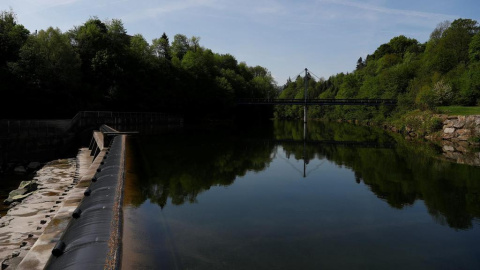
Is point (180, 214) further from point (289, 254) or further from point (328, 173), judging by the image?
point (328, 173)

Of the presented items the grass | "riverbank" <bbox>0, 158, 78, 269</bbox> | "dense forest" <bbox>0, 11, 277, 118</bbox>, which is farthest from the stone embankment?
"dense forest" <bbox>0, 11, 277, 118</bbox>

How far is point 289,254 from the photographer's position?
29.5 ft

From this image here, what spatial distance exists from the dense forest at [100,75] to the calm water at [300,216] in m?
31.2

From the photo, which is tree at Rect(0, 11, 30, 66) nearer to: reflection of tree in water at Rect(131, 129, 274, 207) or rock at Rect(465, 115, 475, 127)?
reflection of tree in water at Rect(131, 129, 274, 207)

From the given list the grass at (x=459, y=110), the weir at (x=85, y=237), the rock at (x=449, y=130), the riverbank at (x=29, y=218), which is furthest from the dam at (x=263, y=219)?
the grass at (x=459, y=110)

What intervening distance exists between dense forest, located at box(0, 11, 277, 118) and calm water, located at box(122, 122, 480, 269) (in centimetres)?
3119

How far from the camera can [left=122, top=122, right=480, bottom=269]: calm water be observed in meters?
8.73

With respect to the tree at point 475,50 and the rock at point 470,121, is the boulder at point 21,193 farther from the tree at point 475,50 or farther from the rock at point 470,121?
the tree at point 475,50

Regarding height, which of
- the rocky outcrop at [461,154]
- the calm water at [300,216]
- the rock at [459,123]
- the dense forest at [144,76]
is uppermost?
the dense forest at [144,76]

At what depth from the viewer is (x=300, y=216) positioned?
1235 cm

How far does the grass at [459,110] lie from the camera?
42.4 m

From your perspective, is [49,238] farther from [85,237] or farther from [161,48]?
[161,48]

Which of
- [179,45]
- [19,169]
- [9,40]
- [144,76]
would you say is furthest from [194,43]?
[19,169]

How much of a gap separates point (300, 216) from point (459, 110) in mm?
42987
